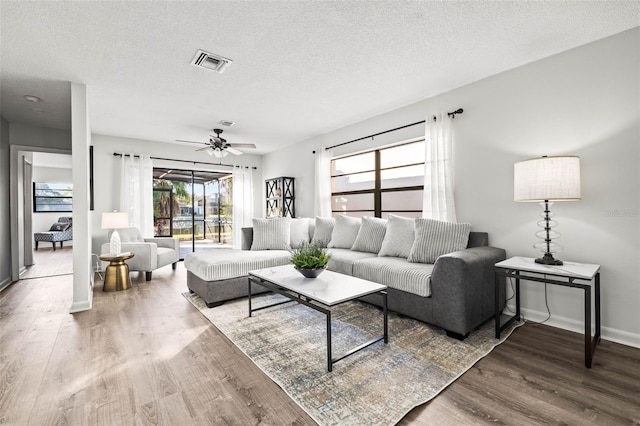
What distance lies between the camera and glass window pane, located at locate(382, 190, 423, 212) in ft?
13.1

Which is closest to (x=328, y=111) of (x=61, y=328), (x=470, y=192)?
(x=470, y=192)

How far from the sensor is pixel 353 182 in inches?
196

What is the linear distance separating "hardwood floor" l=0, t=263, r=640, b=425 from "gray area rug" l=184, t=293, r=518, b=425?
0.08 meters

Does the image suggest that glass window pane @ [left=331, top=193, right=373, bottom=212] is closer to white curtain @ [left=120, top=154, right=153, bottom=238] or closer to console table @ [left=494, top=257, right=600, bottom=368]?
console table @ [left=494, top=257, right=600, bottom=368]

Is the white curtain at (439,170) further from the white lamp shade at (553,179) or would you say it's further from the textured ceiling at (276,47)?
the white lamp shade at (553,179)

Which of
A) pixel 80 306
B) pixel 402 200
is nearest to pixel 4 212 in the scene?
pixel 80 306

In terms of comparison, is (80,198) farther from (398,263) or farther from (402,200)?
(402,200)

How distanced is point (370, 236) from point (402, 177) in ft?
3.45

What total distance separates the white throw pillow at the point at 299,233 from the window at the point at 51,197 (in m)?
8.46

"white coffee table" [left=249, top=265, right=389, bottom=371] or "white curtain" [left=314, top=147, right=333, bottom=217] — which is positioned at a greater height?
"white curtain" [left=314, top=147, right=333, bottom=217]

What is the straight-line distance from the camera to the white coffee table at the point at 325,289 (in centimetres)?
198

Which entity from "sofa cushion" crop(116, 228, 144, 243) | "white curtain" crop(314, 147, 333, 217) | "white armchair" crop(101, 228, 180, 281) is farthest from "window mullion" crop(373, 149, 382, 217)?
"sofa cushion" crop(116, 228, 144, 243)

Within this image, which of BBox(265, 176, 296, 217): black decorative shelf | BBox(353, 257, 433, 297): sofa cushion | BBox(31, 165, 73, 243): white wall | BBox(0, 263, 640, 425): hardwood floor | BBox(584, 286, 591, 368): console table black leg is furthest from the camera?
BBox(31, 165, 73, 243): white wall

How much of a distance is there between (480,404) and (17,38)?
161 inches
